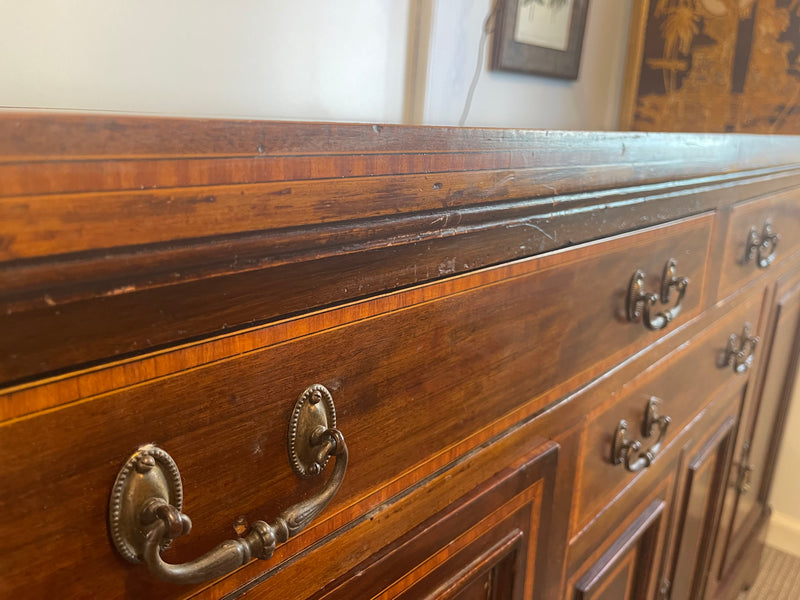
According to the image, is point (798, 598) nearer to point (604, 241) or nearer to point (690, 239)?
point (690, 239)

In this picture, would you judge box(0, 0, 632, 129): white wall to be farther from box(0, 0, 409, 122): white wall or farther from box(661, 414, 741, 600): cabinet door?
box(661, 414, 741, 600): cabinet door

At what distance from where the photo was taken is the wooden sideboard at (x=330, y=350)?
210 millimetres

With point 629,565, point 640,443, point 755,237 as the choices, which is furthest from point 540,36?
point 629,565

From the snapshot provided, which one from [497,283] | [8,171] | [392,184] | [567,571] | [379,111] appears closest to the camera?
[8,171]

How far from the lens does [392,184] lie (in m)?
0.30

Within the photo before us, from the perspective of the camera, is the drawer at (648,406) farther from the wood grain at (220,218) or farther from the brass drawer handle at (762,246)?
the wood grain at (220,218)

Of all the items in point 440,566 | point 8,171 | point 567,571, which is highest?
point 8,171

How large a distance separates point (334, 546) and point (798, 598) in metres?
1.67

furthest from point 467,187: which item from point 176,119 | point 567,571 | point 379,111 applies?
point 379,111

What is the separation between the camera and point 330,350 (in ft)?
1.02

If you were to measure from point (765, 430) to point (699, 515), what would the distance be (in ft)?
1.76

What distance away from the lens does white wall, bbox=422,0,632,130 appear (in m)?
0.86

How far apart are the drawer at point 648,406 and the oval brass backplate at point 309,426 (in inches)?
12.8

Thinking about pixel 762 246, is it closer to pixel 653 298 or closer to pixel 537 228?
pixel 653 298
